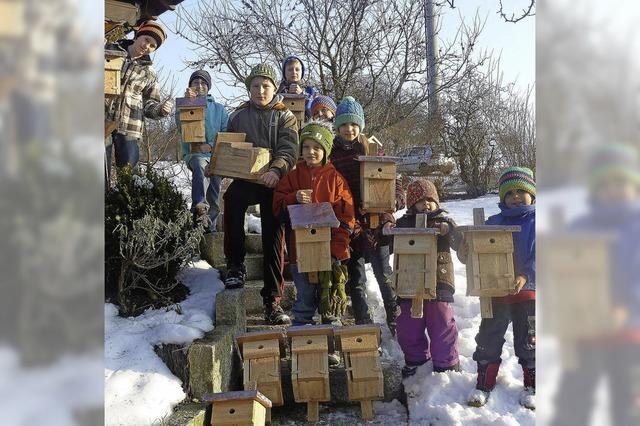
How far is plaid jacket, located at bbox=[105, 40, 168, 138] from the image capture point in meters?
4.37

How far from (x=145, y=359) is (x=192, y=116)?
1.90m

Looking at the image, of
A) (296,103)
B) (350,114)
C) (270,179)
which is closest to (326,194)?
(270,179)

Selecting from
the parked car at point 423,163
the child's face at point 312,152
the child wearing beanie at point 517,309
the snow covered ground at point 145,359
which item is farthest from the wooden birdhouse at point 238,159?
the parked car at point 423,163

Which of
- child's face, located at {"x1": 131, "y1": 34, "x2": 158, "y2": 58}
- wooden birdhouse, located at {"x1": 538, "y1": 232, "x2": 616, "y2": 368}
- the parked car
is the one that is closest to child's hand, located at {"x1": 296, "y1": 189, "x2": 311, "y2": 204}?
child's face, located at {"x1": 131, "y1": 34, "x2": 158, "y2": 58}

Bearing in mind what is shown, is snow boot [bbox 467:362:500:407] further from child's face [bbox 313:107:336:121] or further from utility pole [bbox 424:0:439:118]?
utility pole [bbox 424:0:439:118]

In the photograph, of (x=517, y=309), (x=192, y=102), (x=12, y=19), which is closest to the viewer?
(x=12, y=19)

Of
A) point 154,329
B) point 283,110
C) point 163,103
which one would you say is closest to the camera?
point 154,329

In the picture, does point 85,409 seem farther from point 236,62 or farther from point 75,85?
point 236,62

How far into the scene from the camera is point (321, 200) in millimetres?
3578

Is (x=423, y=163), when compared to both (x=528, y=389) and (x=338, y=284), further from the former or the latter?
(x=528, y=389)

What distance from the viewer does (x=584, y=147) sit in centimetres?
91

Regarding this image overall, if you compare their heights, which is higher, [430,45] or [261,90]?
[430,45]

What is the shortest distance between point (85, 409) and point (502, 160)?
11.5 meters

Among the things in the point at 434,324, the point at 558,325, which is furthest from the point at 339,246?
the point at 558,325
